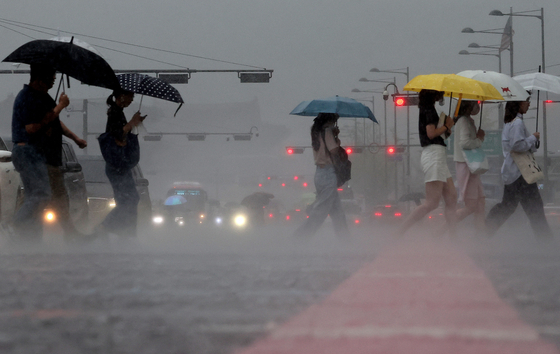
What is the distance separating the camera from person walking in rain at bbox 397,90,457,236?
7.71 m

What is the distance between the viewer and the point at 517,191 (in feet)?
27.0

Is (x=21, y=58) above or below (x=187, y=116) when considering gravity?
above

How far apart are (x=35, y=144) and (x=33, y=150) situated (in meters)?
0.07

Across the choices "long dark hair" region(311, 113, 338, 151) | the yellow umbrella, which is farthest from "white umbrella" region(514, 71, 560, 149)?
"long dark hair" region(311, 113, 338, 151)

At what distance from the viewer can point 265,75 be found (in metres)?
31.1

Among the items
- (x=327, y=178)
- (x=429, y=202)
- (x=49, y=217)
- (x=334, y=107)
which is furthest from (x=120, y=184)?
(x=429, y=202)

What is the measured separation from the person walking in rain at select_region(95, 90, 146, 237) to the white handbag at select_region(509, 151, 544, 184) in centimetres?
395

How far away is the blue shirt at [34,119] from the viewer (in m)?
6.53

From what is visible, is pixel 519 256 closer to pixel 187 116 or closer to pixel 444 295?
pixel 444 295

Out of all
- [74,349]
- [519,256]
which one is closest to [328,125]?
[519,256]

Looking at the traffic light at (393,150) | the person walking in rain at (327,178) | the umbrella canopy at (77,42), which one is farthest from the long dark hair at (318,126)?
A: the traffic light at (393,150)

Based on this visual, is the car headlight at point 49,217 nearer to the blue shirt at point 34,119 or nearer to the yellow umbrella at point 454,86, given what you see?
the blue shirt at point 34,119

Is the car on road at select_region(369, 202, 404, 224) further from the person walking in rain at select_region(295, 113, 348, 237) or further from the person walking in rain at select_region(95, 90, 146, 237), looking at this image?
the person walking in rain at select_region(95, 90, 146, 237)

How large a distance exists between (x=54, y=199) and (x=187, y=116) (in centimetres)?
15157
